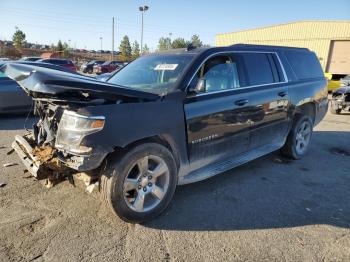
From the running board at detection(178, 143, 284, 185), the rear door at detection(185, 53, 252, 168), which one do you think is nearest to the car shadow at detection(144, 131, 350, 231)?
the running board at detection(178, 143, 284, 185)

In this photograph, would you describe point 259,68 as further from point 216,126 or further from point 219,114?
point 216,126

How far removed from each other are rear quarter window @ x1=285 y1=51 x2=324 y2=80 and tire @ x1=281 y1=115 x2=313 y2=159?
787 mm

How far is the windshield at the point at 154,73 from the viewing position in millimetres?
3887

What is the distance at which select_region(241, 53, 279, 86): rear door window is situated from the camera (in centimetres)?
462

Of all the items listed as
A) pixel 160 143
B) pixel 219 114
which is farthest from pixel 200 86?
pixel 160 143

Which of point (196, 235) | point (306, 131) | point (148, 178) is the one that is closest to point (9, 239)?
point (148, 178)

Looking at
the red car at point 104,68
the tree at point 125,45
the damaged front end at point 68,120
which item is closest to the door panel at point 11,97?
the damaged front end at point 68,120

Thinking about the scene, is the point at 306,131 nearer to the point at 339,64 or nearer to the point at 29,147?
the point at 29,147

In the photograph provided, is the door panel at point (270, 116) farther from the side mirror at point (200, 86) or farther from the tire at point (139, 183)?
the tire at point (139, 183)

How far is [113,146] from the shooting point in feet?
9.95

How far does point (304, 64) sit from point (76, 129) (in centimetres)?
469

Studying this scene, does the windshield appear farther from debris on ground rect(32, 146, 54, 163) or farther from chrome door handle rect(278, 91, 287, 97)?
chrome door handle rect(278, 91, 287, 97)

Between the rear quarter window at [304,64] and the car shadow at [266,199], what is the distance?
1.63m

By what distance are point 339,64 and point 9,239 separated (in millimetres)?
35567
